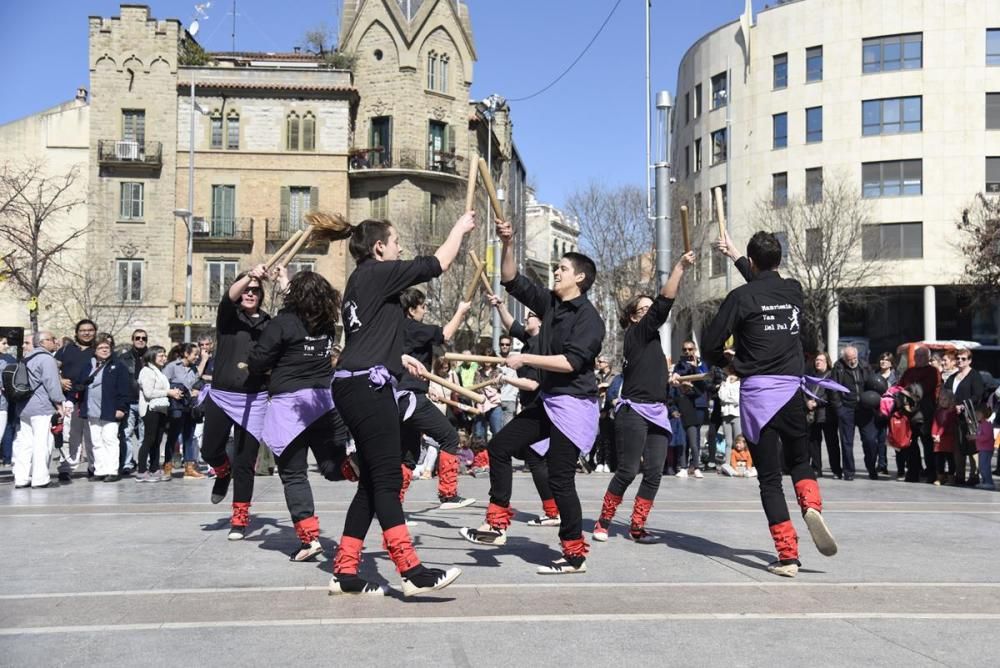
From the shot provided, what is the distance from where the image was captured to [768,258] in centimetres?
742

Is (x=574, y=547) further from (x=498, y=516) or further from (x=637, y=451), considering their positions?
(x=637, y=451)

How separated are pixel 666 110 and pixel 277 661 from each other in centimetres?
1522

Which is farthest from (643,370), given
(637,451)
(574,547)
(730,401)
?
(730,401)

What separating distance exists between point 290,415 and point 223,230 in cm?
4371

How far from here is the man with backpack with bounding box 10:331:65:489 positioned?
13.1 metres

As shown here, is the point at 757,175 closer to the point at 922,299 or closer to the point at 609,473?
the point at 922,299

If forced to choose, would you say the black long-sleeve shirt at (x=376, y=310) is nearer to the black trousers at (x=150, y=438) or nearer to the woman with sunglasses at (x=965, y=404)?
the black trousers at (x=150, y=438)

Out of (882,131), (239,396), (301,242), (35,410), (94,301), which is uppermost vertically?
(882,131)

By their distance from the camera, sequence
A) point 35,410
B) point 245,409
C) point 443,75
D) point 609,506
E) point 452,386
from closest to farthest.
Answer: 1. point 452,386
2. point 245,409
3. point 609,506
4. point 35,410
5. point 443,75

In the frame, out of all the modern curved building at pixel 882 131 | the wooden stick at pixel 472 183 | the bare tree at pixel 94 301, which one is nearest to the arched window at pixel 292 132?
the bare tree at pixel 94 301

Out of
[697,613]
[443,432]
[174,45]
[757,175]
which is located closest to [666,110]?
[443,432]

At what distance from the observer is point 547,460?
7.15 meters

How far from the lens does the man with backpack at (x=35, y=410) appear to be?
42.9ft

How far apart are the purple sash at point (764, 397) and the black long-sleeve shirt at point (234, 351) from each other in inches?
148
